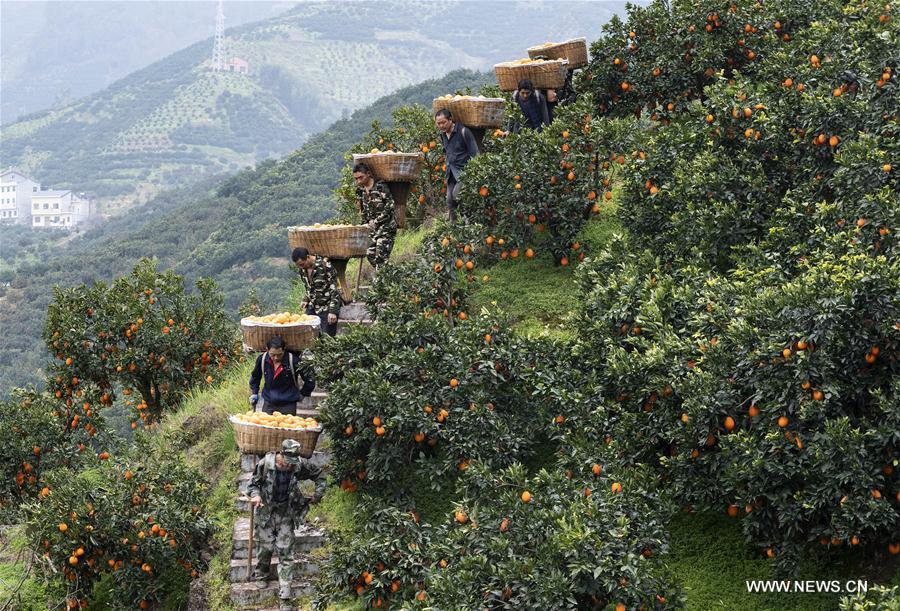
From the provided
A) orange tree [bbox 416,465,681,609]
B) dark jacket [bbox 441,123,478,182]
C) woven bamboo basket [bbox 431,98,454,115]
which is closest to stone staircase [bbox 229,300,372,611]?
orange tree [bbox 416,465,681,609]

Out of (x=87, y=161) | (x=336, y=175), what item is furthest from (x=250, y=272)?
(x=87, y=161)

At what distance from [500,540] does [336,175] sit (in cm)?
4525

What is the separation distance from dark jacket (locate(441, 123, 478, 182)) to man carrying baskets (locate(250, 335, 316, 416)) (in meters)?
4.03

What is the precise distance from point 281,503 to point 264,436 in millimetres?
669

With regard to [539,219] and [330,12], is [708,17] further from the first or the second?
[330,12]

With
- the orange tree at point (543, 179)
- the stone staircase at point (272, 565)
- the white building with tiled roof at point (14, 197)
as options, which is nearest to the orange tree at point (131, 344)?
the stone staircase at point (272, 565)

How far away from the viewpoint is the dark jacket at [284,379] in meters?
11.5

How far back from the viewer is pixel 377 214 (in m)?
14.3

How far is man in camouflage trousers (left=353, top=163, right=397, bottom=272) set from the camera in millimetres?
14117

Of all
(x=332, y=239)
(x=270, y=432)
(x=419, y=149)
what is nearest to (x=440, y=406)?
(x=270, y=432)

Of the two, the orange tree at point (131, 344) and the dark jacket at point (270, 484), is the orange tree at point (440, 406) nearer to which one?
the dark jacket at point (270, 484)

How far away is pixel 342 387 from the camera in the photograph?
10617 millimetres

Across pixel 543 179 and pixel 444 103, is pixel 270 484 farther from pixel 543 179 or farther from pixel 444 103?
pixel 444 103

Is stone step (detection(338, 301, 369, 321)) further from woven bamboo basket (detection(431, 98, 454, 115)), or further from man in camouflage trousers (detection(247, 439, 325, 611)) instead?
man in camouflage trousers (detection(247, 439, 325, 611))
